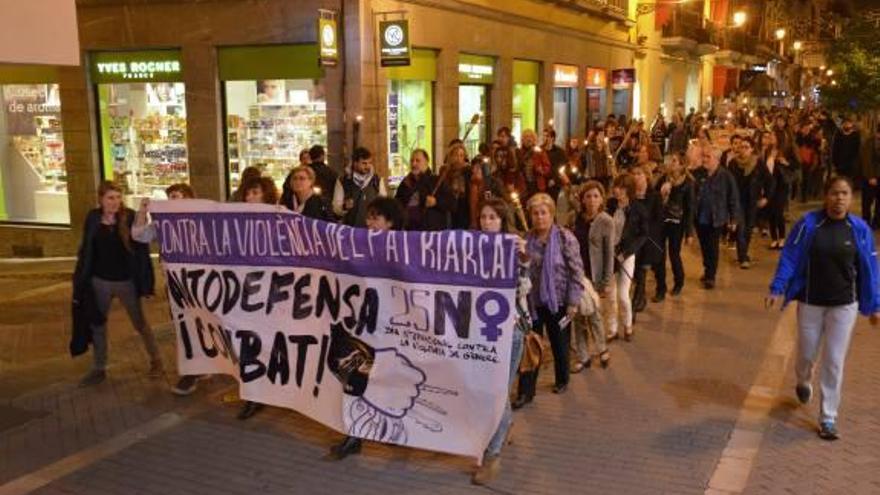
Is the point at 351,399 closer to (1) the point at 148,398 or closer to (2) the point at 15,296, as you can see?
(1) the point at 148,398

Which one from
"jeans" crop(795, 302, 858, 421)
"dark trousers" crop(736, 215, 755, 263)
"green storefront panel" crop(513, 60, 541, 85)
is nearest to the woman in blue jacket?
"jeans" crop(795, 302, 858, 421)

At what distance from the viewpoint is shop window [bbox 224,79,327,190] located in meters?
14.0

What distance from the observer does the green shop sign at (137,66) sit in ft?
47.1

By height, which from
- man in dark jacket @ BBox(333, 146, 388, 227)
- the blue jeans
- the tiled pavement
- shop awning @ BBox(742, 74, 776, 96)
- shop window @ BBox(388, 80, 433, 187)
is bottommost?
the tiled pavement

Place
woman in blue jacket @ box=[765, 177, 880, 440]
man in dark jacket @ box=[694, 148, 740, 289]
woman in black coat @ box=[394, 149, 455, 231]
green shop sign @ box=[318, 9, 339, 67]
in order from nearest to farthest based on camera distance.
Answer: woman in blue jacket @ box=[765, 177, 880, 440]
woman in black coat @ box=[394, 149, 455, 231]
man in dark jacket @ box=[694, 148, 740, 289]
green shop sign @ box=[318, 9, 339, 67]

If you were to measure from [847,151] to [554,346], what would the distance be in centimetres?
1069

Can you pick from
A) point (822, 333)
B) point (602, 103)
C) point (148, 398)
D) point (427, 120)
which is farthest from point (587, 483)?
point (602, 103)

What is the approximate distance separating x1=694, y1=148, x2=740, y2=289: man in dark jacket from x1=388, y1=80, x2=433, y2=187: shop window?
593cm

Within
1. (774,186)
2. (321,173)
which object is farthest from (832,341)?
(774,186)

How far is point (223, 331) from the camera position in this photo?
6316 mm

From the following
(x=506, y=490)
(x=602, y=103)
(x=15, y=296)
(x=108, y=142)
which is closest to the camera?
(x=506, y=490)

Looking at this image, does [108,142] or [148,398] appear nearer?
[148,398]

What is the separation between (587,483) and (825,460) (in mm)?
1622

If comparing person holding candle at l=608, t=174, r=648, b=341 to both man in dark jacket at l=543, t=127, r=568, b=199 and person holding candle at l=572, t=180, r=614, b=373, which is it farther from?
man in dark jacket at l=543, t=127, r=568, b=199
